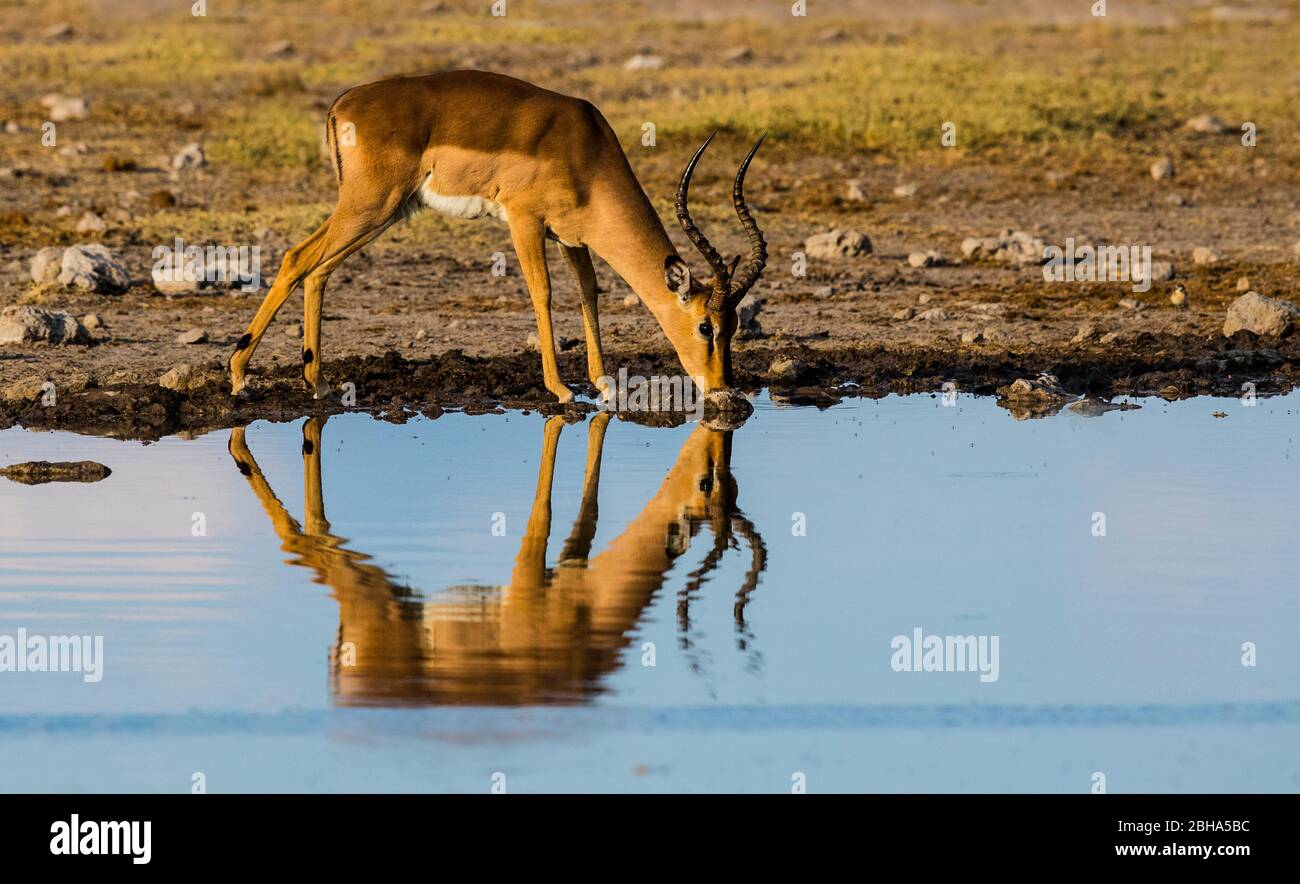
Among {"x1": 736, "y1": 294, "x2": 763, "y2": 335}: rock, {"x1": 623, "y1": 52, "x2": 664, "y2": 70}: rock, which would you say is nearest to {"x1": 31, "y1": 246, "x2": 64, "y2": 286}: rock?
{"x1": 736, "y1": 294, "x2": 763, "y2": 335}: rock

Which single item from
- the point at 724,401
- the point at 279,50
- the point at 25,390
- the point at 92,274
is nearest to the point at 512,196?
the point at 724,401

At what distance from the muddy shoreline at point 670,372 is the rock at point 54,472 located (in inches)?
42.5

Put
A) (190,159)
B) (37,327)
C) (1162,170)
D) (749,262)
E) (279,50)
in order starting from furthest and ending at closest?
(279,50)
(190,159)
(1162,170)
(37,327)
(749,262)

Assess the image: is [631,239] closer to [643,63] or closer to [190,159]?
[190,159]

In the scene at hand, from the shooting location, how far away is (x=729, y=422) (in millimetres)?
10695

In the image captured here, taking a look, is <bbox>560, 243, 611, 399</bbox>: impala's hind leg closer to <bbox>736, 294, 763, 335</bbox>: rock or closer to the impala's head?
the impala's head

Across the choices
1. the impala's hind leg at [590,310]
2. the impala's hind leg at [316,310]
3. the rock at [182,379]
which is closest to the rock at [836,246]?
the impala's hind leg at [590,310]

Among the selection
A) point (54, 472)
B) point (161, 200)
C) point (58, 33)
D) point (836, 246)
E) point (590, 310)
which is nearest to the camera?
point (54, 472)

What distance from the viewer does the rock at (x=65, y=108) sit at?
25.1 meters

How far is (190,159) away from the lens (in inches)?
847

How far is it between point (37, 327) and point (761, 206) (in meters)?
7.93

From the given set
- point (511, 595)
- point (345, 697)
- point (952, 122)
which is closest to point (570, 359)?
point (511, 595)
